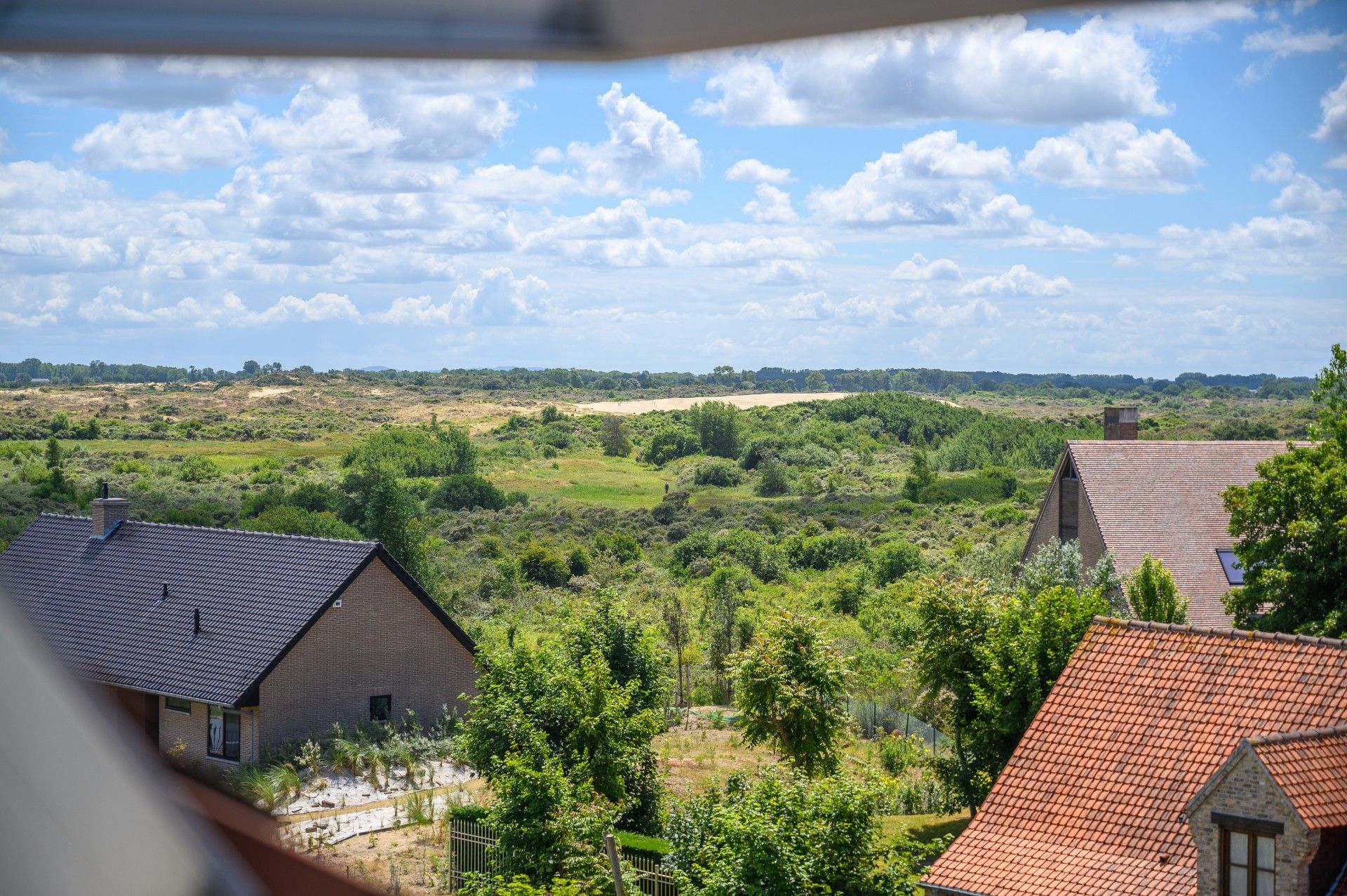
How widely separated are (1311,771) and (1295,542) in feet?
19.1

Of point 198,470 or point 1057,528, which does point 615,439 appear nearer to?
point 198,470

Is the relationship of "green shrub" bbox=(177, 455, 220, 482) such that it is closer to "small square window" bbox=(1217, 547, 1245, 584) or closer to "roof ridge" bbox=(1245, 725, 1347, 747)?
"small square window" bbox=(1217, 547, 1245, 584)

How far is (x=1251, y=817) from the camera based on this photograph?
764 centimetres

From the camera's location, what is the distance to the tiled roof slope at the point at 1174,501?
17125 mm

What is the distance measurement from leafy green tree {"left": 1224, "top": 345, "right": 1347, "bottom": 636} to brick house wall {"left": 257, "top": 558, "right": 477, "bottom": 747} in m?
9.82

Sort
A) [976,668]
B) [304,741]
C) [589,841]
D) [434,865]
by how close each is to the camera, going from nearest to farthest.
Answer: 1. [589,841]
2. [434,865]
3. [976,668]
4. [304,741]

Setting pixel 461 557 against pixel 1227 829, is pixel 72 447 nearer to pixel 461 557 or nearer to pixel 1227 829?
pixel 461 557

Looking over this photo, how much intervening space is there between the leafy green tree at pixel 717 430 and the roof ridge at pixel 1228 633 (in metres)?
49.7

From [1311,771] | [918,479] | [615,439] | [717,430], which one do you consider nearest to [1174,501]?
[1311,771]

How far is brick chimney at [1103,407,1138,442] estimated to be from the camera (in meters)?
21.7

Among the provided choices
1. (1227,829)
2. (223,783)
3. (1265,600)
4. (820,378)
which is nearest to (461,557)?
(1265,600)

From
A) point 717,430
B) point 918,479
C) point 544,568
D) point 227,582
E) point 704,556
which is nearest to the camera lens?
point 227,582

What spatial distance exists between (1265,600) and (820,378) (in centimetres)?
8341

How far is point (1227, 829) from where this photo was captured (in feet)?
25.5
